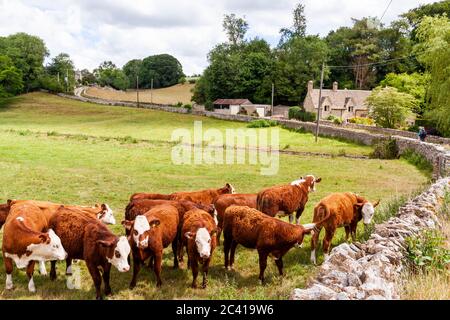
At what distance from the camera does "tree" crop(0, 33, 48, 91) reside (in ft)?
341

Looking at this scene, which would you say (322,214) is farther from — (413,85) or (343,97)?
(343,97)

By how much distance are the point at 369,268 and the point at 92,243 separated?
499 centimetres

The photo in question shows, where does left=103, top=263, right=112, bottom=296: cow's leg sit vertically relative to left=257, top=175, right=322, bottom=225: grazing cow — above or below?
below

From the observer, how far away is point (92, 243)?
7883 millimetres

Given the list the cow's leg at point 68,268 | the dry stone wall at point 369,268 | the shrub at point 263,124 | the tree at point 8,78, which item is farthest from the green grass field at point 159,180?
the tree at point 8,78

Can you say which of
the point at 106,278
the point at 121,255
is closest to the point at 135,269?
the point at 106,278

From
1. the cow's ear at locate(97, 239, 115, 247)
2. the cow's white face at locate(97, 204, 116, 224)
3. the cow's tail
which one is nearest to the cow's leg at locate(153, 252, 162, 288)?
the cow's ear at locate(97, 239, 115, 247)

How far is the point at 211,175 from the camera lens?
72.3ft

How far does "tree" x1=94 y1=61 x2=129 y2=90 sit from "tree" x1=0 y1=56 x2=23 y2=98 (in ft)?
165

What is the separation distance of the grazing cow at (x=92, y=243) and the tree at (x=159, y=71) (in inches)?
5327

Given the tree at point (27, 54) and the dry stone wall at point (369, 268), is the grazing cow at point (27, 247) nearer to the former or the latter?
the dry stone wall at point (369, 268)

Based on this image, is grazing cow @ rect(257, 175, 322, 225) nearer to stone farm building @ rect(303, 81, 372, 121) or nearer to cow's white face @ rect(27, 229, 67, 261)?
cow's white face @ rect(27, 229, 67, 261)

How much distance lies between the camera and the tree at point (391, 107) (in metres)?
49.2
